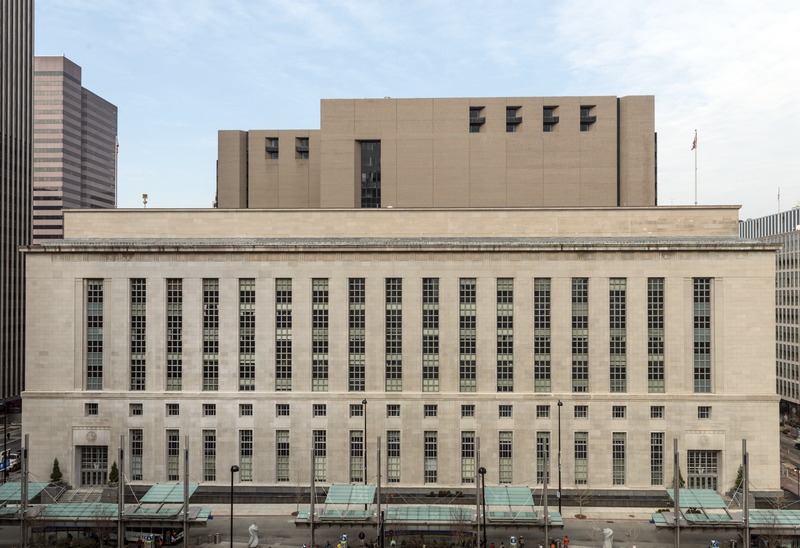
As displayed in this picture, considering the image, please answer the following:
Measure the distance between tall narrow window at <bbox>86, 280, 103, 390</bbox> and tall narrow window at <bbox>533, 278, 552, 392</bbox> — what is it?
136 feet

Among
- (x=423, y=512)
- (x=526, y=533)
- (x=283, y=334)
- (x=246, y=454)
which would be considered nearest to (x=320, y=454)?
(x=246, y=454)

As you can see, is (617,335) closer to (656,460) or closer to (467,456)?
(656,460)

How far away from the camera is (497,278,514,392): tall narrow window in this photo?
5894 cm

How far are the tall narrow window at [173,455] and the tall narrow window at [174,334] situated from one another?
4459mm

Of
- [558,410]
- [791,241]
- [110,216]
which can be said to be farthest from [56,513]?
[791,241]

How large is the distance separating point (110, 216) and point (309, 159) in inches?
904

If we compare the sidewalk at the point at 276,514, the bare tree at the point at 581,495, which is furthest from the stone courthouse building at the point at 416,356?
the sidewalk at the point at 276,514

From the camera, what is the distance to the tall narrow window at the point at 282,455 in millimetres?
58906

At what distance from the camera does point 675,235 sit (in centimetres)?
6147


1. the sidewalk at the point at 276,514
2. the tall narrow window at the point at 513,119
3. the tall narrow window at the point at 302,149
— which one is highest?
the tall narrow window at the point at 513,119

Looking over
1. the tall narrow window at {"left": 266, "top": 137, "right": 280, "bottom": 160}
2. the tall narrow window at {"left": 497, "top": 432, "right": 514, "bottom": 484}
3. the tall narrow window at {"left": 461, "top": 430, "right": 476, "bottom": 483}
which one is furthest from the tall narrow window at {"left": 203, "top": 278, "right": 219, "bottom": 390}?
the tall narrow window at {"left": 497, "top": 432, "right": 514, "bottom": 484}

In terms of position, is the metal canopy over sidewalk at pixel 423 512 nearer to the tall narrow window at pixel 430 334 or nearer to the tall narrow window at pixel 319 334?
the tall narrow window at pixel 319 334

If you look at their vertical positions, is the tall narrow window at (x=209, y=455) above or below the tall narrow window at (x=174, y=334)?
below

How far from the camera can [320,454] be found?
193ft
